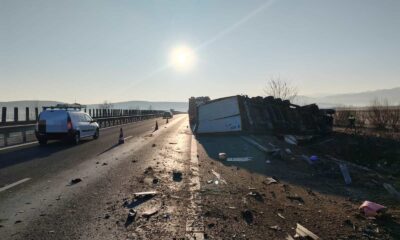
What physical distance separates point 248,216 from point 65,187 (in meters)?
4.17

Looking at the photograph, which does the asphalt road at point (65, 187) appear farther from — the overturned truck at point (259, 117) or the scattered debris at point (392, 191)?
the overturned truck at point (259, 117)

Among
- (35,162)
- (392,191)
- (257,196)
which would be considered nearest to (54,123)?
(35,162)

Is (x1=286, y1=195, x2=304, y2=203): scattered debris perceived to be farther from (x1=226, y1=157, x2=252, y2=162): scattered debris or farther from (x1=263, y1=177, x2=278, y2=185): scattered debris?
(x1=226, y1=157, x2=252, y2=162): scattered debris

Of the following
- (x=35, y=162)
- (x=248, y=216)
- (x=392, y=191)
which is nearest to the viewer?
(x=248, y=216)

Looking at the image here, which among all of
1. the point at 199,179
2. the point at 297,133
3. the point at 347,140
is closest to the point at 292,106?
the point at 297,133

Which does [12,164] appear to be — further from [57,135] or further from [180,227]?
[180,227]

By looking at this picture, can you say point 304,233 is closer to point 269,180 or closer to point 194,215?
point 194,215

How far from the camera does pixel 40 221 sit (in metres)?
5.56

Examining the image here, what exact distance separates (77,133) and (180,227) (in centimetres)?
1445

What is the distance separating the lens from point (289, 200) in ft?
23.3

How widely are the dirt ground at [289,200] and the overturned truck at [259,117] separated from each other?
34.1 ft

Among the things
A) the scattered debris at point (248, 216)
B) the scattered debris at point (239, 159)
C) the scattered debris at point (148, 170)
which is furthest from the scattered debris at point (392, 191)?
the scattered debris at point (148, 170)

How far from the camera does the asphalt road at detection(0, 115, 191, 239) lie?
17.2ft

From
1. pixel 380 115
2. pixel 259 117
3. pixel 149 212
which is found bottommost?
pixel 149 212
